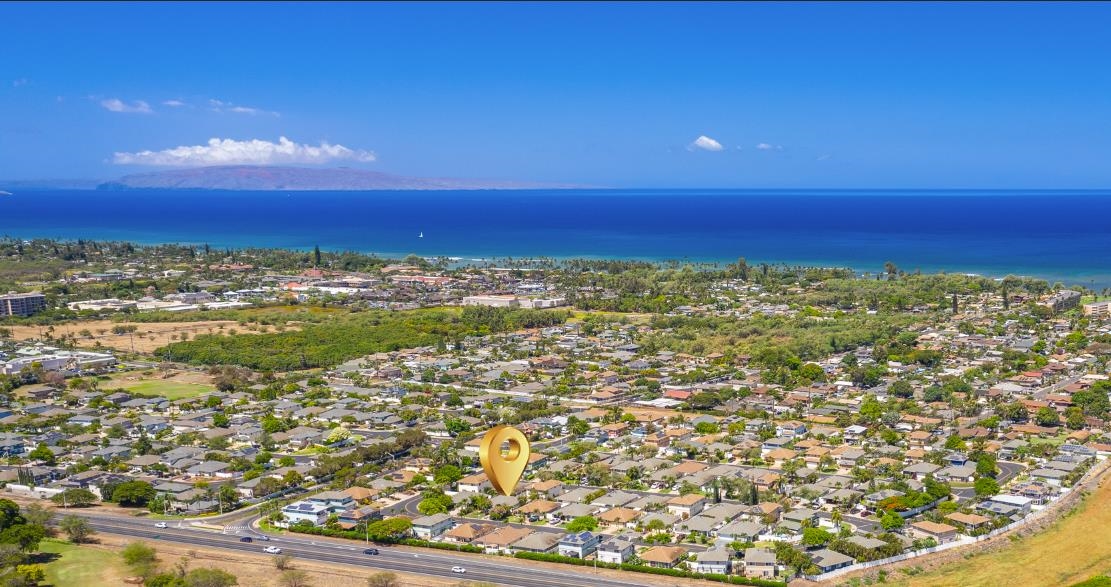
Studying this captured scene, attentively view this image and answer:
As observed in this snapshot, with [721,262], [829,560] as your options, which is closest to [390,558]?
[829,560]

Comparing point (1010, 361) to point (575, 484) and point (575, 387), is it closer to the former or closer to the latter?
point (575, 387)

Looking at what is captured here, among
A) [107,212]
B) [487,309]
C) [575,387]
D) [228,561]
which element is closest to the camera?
[228,561]

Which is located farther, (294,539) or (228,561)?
(294,539)

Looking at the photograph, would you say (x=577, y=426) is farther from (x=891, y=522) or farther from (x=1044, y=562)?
(x=1044, y=562)

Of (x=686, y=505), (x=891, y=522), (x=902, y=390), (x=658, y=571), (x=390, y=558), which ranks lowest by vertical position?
(x=390, y=558)

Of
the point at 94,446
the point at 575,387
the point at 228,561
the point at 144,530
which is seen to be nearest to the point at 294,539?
the point at 228,561

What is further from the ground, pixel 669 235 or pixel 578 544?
pixel 669 235
